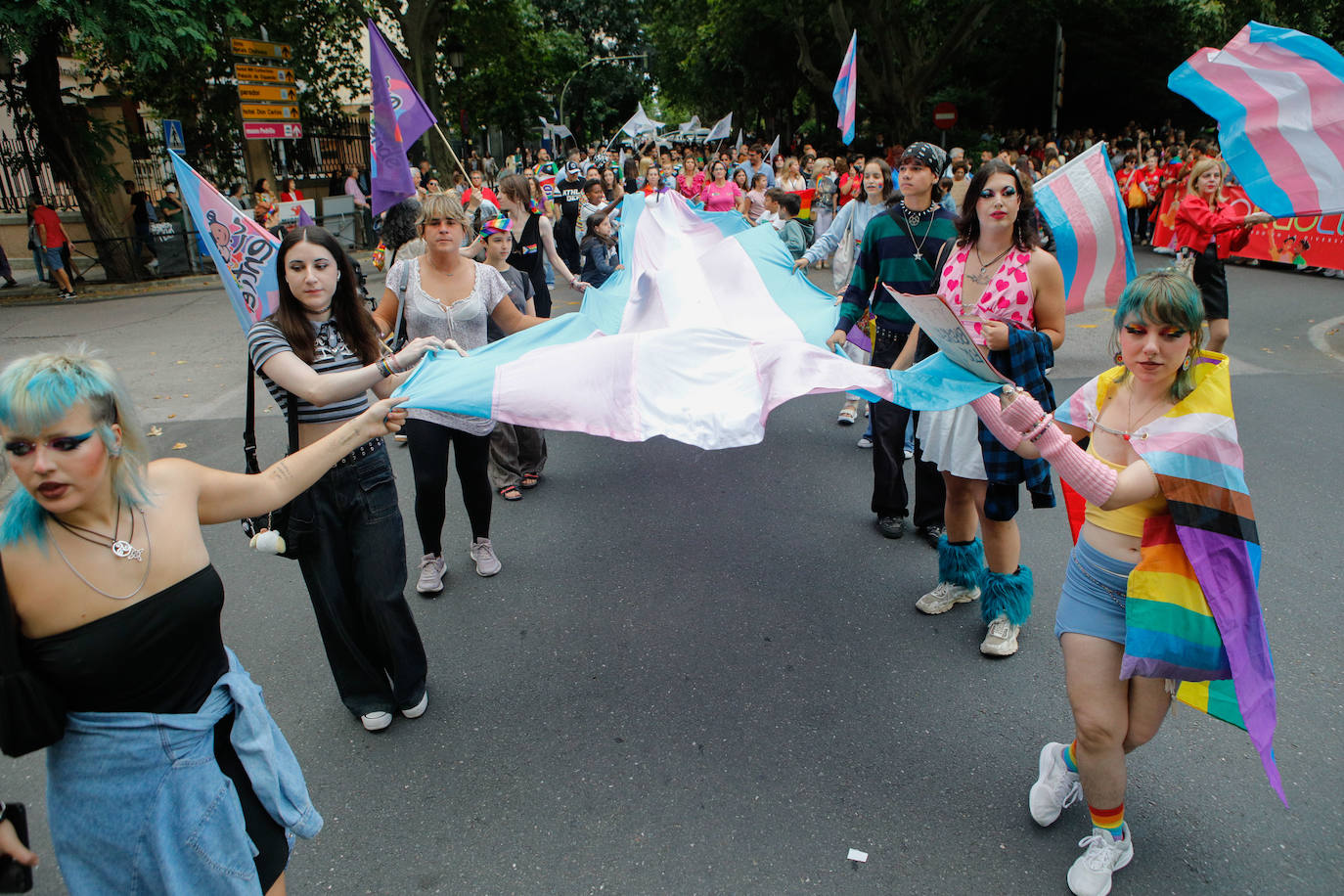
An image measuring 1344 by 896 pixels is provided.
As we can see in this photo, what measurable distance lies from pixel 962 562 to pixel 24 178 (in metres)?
22.6

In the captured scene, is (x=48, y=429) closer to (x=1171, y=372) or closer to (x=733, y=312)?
(x=1171, y=372)

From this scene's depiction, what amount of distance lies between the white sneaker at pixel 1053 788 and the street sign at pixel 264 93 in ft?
63.7

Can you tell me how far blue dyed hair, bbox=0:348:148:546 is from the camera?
1.68 meters

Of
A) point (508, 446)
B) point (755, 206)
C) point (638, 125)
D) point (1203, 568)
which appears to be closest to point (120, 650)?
point (1203, 568)

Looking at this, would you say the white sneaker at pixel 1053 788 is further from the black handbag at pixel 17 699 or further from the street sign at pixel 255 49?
the street sign at pixel 255 49

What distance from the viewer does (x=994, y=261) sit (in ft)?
11.8

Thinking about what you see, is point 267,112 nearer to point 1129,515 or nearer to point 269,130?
point 269,130

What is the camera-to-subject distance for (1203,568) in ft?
7.46

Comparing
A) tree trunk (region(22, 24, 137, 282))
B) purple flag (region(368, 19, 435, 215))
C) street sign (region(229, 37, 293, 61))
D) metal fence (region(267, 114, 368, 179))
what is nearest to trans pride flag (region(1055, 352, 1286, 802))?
purple flag (region(368, 19, 435, 215))

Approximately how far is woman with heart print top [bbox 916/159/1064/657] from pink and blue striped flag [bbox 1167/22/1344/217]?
0.74 meters

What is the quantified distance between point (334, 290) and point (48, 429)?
4.90 ft

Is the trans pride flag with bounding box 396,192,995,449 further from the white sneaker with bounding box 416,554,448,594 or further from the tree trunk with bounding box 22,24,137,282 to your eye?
the tree trunk with bounding box 22,24,137,282

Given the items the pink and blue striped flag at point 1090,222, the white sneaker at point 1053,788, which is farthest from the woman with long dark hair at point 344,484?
the pink and blue striped flag at point 1090,222

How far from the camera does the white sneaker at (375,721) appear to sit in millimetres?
3451
